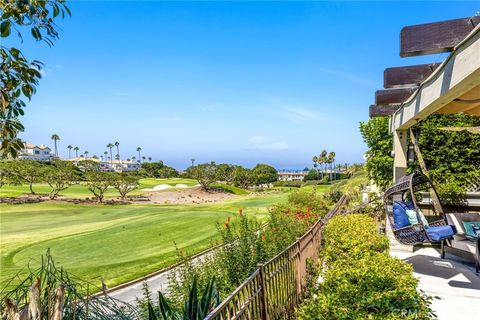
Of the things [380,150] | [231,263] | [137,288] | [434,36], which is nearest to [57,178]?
[137,288]

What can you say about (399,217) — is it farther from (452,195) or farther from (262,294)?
(262,294)

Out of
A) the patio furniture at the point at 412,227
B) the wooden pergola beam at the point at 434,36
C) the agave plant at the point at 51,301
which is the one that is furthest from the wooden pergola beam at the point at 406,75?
the agave plant at the point at 51,301

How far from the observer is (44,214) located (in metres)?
23.3

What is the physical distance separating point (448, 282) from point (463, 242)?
1.05m

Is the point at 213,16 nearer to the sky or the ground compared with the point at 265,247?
nearer to the sky

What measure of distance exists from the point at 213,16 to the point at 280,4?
12.6ft

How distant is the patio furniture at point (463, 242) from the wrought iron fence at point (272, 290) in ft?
8.64

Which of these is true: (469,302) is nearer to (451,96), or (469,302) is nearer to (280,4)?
(451,96)

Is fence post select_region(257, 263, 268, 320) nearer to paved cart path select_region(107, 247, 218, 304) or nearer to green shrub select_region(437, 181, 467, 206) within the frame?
paved cart path select_region(107, 247, 218, 304)

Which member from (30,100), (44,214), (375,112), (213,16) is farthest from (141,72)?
(30,100)

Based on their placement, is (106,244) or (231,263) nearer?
(231,263)

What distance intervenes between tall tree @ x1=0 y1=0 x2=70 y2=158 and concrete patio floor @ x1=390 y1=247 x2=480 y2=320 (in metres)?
3.93

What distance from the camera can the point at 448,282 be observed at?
4.39m

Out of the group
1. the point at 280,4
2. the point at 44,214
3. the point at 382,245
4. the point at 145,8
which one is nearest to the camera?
the point at 382,245
